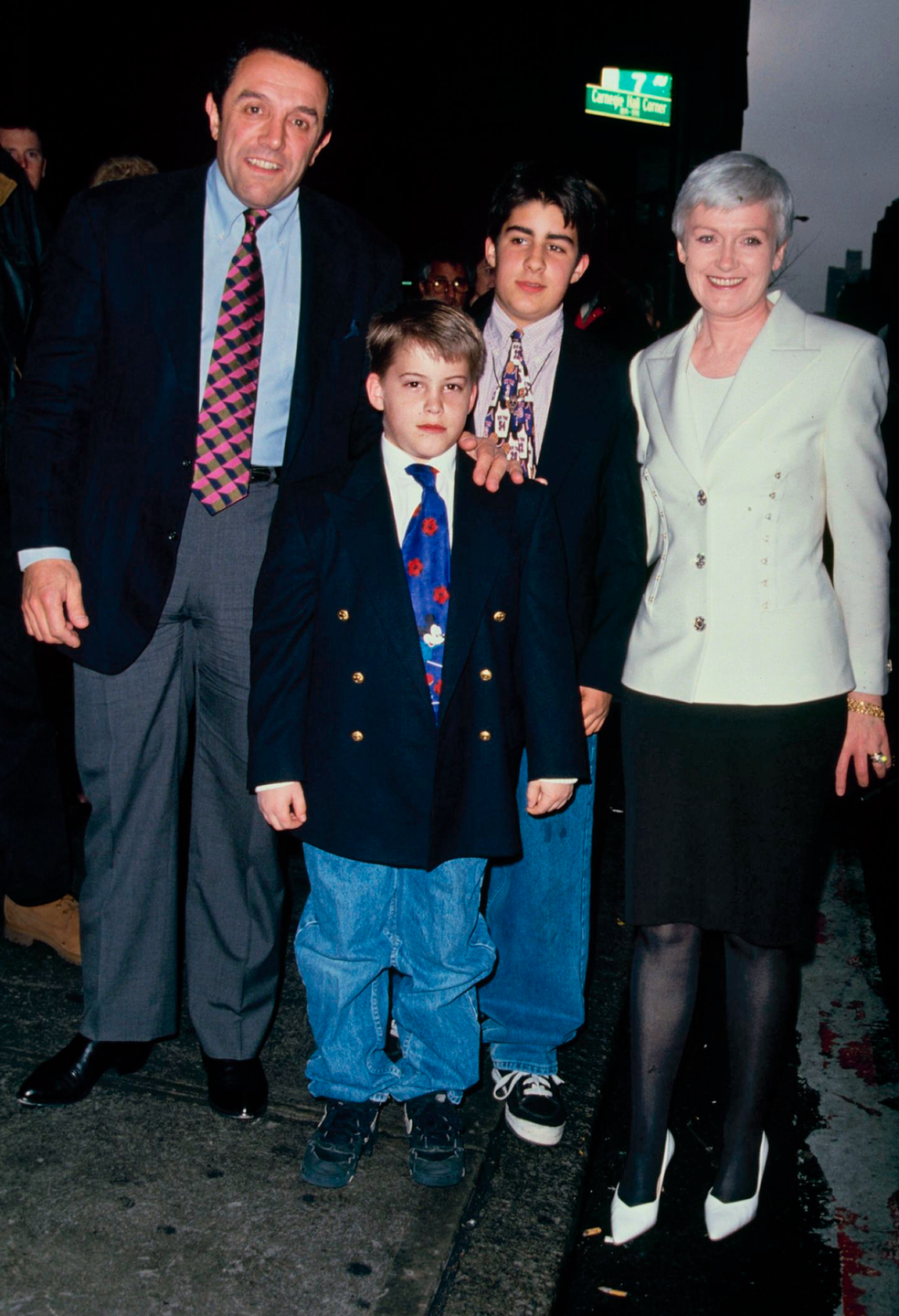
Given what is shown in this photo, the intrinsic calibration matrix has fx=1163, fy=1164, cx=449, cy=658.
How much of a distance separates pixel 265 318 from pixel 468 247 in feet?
27.7

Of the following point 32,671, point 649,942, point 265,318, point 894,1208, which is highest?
point 265,318

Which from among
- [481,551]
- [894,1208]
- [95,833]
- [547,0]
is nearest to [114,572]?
[95,833]

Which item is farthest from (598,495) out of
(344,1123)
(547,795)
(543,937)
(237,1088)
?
(237,1088)

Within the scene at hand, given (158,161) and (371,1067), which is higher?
(158,161)

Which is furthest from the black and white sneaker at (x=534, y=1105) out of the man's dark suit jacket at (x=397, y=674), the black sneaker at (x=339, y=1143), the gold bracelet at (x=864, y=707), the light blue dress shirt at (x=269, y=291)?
the light blue dress shirt at (x=269, y=291)

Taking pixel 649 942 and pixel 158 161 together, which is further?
pixel 158 161

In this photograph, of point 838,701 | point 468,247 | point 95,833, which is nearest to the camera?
point 838,701

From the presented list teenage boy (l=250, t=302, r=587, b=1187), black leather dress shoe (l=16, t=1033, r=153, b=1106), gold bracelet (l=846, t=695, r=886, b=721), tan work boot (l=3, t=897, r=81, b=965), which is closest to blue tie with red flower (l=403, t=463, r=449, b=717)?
teenage boy (l=250, t=302, r=587, b=1187)

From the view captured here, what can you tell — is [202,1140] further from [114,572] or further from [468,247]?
[468,247]

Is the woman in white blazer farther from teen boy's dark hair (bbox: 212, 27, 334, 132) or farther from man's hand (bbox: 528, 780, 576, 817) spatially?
teen boy's dark hair (bbox: 212, 27, 334, 132)

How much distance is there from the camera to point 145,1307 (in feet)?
7.18

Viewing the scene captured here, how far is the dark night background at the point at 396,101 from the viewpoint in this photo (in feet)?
20.5

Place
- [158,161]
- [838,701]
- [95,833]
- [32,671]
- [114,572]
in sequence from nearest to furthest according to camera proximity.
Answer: [838,701]
[114,572]
[95,833]
[32,671]
[158,161]

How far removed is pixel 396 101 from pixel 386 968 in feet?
30.3
